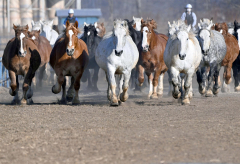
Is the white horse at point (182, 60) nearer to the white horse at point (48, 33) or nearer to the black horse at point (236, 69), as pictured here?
the black horse at point (236, 69)

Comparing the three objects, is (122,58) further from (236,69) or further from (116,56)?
(236,69)

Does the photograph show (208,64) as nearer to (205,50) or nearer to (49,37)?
(205,50)

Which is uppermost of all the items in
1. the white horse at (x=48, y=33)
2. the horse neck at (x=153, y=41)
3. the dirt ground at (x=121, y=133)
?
the white horse at (x=48, y=33)

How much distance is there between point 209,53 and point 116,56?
11.0 feet

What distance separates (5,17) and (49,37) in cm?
2591

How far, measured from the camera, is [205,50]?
492 inches

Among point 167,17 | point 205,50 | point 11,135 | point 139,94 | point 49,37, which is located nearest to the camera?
point 11,135

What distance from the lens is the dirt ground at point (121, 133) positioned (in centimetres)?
604

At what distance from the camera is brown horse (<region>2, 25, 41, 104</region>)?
11.2m

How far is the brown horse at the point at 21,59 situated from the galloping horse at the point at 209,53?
14.3ft

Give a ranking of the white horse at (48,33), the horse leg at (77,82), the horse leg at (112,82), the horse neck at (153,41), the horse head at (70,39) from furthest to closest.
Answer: the white horse at (48,33), the horse neck at (153,41), the horse leg at (77,82), the horse head at (70,39), the horse leg at (112,82)

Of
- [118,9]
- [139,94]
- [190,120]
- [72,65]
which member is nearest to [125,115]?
[190,120]

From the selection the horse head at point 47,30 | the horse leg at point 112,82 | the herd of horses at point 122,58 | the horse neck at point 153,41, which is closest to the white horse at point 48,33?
the horse head at point 47,30

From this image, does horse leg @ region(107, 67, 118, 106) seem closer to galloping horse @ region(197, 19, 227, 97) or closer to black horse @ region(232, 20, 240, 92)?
galloping horse @ region(197, 19, 227, 97)
